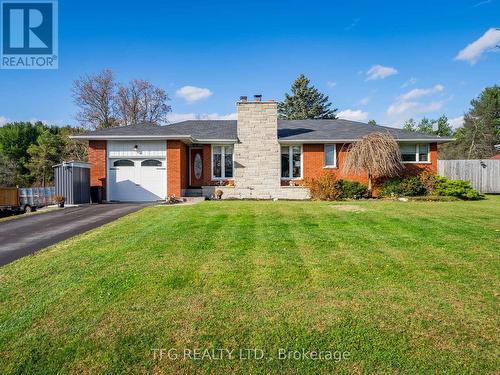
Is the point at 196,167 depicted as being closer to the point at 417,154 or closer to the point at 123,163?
the point at 123,163

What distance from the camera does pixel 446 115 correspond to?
5638cm

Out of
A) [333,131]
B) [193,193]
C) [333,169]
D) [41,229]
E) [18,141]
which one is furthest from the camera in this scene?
[18,141]

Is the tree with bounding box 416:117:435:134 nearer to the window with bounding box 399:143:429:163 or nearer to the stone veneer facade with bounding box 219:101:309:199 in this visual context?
the window with bounding box 399:143:429:163

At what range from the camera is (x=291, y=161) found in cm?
1942

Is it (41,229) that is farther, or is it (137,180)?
(137,180)

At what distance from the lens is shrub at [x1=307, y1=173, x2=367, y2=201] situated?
1691cm

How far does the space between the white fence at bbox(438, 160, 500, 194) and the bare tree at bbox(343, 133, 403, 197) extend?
7688 mm

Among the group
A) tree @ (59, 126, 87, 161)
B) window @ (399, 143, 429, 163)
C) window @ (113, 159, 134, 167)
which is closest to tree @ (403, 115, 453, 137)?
window @ (399, 143, 429, 163)

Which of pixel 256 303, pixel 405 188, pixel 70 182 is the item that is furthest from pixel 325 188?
pixel 256 303

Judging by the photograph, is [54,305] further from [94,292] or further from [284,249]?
[284,249]

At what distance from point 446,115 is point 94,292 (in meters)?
64.8

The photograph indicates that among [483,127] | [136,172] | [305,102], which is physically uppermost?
[305,102]

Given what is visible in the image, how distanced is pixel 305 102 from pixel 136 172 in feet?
137

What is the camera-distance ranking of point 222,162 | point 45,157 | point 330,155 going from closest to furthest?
point 330,155, point 222,162, point 45,157
